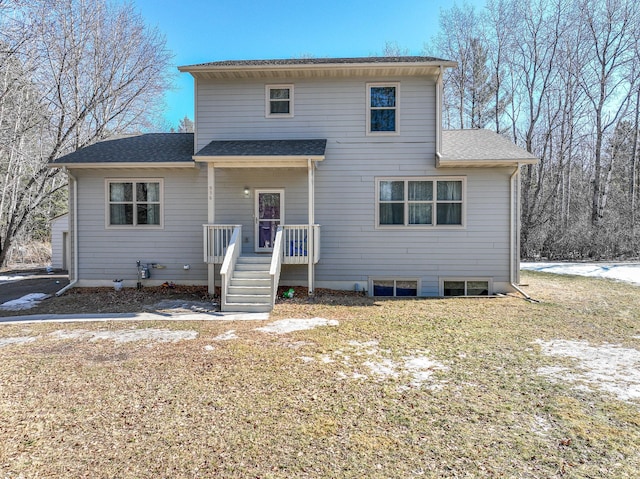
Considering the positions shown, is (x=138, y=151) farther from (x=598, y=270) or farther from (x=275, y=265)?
(x=598, y=270)

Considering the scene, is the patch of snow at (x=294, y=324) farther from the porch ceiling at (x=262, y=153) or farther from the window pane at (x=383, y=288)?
the porch ceiling at (x=262, y=153)

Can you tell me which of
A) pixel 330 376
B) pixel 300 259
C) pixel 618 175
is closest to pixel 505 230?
pixel 300 259

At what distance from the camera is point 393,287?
9.62 meters

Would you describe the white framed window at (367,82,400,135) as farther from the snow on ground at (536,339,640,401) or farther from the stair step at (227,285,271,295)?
the snow on ground at (536,339,640,401)

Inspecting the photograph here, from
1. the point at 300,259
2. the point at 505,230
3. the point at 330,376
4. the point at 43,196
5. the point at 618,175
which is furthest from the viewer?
the point at 618,175

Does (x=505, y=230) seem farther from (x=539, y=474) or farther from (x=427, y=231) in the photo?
(x=539, y=474)

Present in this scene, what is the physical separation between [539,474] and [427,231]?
24.2ft

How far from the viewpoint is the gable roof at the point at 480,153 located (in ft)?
28.3

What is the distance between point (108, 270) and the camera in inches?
387

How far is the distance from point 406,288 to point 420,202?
2410 mm

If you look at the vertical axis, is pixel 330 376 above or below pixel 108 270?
below

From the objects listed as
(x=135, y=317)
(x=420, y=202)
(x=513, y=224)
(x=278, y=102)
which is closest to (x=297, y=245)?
(x=420, y=202)

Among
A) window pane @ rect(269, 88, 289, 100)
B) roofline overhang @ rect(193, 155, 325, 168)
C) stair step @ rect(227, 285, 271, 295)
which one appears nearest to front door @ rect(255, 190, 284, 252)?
roofline overhang @ rect(193, 155, 325, 168)

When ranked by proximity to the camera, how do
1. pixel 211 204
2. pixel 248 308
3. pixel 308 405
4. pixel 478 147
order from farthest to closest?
pixel 478 147
pixel 211 204
pixel 248 308
pixel 308 405
